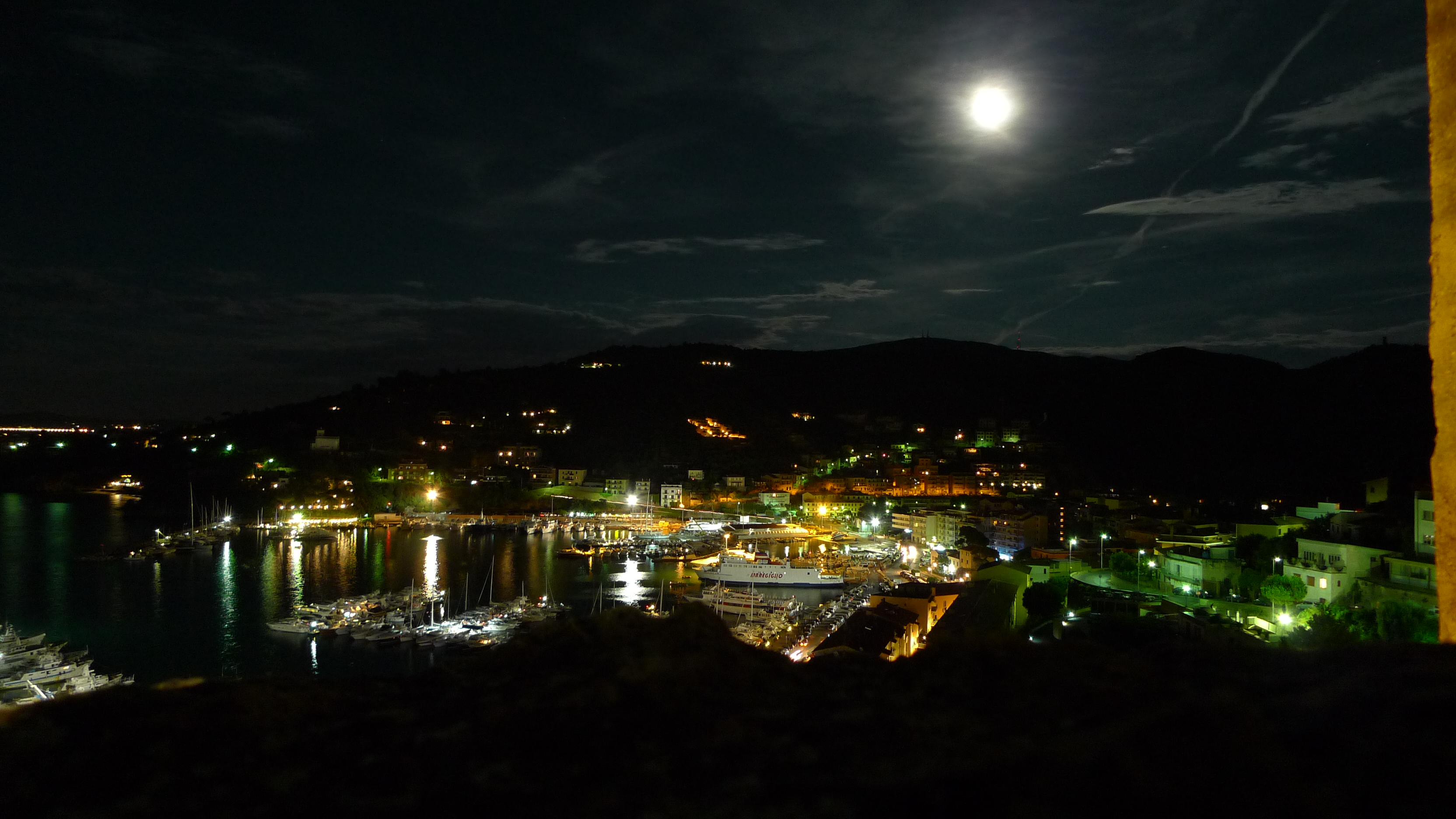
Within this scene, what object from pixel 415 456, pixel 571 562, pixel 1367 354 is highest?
pixel 1367 354

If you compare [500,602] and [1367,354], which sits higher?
[1367,354]

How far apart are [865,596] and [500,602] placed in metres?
10.9

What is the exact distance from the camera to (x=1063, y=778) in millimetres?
1334

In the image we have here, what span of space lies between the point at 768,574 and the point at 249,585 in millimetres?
17301

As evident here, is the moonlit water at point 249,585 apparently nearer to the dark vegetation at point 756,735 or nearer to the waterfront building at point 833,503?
the dark vegetation at point 756,735

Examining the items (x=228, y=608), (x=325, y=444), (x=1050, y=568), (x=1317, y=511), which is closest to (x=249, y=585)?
(x=228, y=608)

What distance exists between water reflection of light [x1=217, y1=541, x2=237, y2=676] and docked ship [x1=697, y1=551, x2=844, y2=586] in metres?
14.5

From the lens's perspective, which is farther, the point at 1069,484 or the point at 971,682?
the point at 1069,484

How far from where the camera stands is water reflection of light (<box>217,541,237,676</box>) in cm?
1545

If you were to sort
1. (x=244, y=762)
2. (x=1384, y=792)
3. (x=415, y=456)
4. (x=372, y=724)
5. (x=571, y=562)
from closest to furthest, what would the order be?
1. (x=1384, y=792)
2. (x=244, y=762)
3. (x=372, y=724)
4. (x=571, y=562)
5. (x=415, y=456)

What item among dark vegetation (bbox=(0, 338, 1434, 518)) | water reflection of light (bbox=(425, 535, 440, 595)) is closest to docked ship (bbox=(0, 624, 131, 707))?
water reflection of light (bbox=(425, 535, 440, 595))

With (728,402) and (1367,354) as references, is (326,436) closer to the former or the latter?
(728,402)

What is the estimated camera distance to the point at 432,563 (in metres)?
28.6

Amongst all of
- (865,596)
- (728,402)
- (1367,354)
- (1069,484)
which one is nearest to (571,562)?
(865,596)
